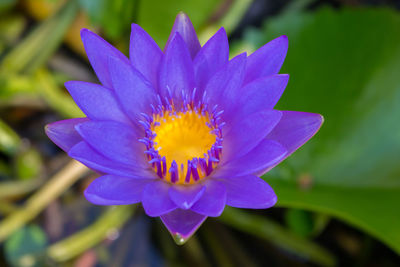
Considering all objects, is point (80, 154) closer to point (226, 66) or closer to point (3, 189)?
point (226, 66)

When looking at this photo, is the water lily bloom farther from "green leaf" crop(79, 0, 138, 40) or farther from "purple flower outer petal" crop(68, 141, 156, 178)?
"green leaf" crop(79, 0, 138, 40)

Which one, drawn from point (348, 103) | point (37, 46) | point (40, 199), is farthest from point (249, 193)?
point (37, 46)

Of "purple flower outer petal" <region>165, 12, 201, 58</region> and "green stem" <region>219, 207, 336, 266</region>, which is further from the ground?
"purple flower outer petal" <region>165, 12, 201, 58</region>

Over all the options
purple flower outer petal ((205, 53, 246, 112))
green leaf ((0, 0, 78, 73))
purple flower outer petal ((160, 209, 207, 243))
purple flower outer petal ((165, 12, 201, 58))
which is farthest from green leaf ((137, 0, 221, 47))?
purple flower outer petal ((160, 209, 207, 243))

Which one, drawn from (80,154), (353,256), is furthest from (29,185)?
(353,256)

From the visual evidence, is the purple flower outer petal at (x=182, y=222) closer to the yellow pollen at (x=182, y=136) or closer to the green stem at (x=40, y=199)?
the yellow pollen at (x=182, y=136)

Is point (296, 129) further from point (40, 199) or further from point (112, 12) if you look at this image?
point (40, 199)

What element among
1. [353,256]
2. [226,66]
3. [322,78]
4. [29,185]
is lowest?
[353,256]
